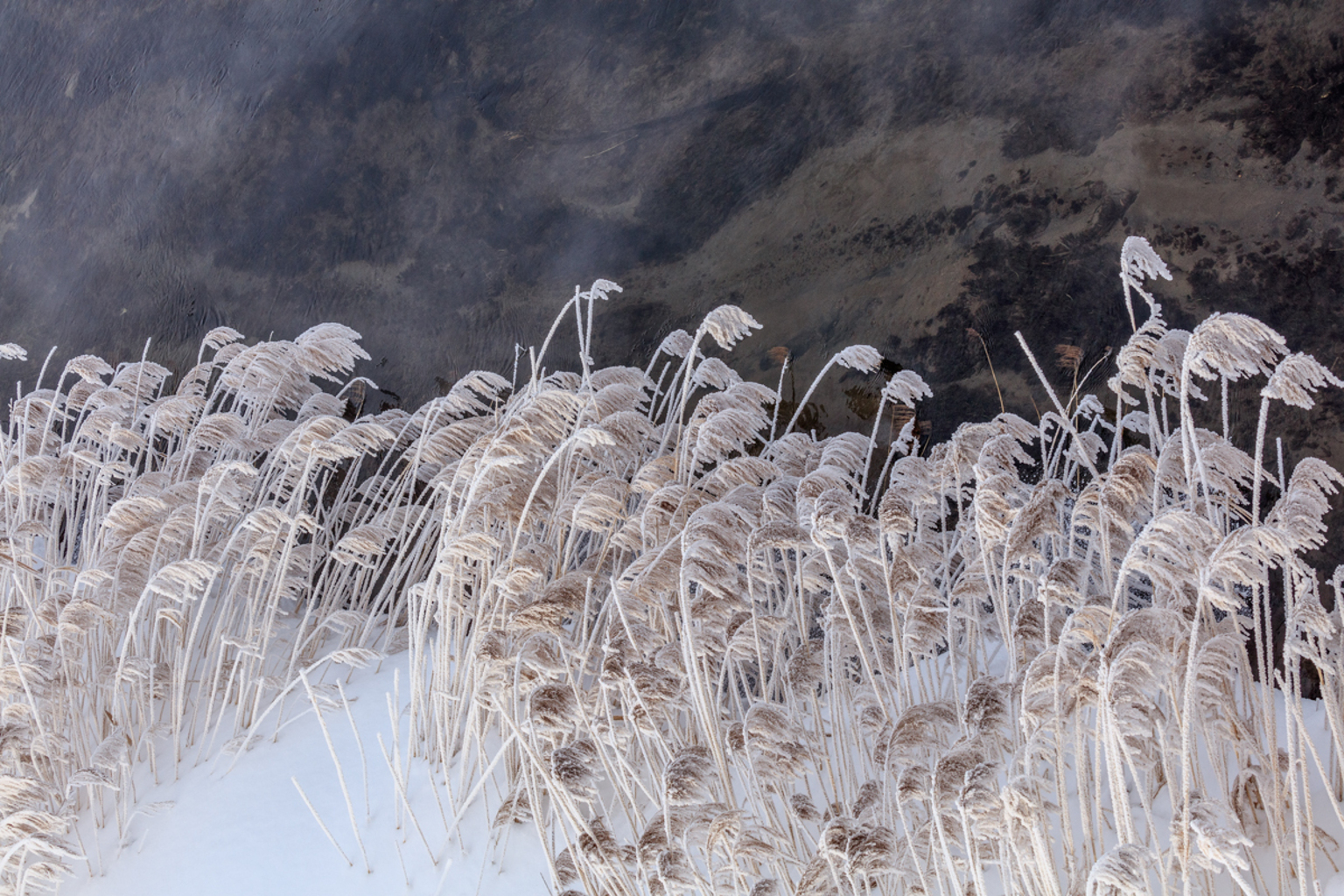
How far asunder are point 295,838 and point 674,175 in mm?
2944

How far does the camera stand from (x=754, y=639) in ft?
6.70

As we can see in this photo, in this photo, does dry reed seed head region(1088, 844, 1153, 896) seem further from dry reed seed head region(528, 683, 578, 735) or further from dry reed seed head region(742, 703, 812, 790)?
dry reed seed head region(528, 683, 578, 735)

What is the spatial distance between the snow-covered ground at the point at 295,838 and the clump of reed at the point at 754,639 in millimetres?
77

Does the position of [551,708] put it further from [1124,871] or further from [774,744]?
[1124,871]

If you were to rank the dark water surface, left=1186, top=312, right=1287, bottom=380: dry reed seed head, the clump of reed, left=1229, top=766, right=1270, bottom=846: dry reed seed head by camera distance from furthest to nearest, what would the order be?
the dark water surface
left=1229, top=766, right=1270, bottom=846: dry reed seed head
the clump of reed
left=1186, top=312, right=1287, bottom=380: dry reed seed head

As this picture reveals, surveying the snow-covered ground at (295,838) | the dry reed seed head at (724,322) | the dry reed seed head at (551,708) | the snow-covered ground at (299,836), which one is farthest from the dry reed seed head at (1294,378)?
the snow-covered ground at (295,838)

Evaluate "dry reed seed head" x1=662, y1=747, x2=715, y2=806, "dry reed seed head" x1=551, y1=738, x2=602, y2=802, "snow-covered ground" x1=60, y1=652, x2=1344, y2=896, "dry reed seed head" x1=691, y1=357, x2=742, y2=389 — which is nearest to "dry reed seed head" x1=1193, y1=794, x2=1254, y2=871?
"dry reed seed head" x1=662, y1=747, x2=715, y2=806

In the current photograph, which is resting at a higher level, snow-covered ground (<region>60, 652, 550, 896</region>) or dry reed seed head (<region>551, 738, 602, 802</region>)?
dry reed seed head (<region>551, 738, 602, 802</region>)

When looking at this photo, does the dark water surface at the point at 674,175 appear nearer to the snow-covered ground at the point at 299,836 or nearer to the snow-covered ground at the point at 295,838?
the snow-covered ground at the point at 299,836

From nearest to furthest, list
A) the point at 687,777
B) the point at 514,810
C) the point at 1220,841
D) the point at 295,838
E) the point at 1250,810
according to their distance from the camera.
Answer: the point at 1220,841 → the point at 687,777 → the point at 1250,810 → the point at 514,810 → the point at 295,838

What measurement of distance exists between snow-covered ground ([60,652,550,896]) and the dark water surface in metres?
2.02

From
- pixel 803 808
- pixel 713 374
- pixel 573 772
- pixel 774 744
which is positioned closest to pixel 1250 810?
pixel 803 808

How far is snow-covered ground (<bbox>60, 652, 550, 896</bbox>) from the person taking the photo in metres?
2.34

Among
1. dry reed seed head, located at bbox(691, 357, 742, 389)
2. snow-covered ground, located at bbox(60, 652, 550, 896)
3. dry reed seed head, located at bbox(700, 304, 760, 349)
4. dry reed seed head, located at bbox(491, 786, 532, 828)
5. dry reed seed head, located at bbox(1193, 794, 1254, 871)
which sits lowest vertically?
snow-covered ground, located at bbox(60, 652, 550, 896)
